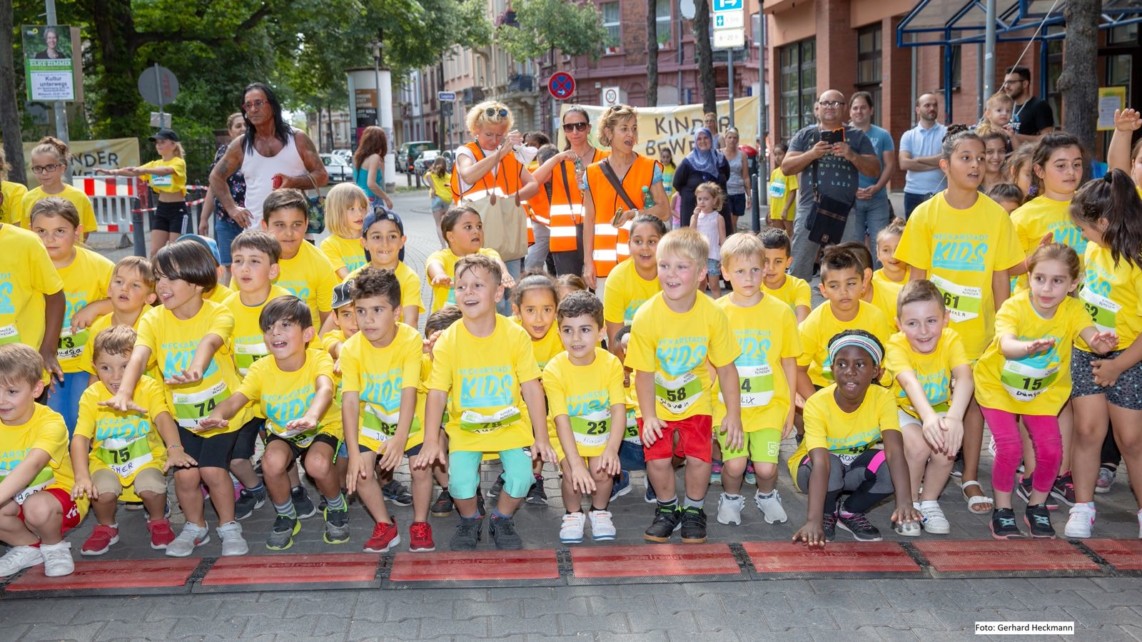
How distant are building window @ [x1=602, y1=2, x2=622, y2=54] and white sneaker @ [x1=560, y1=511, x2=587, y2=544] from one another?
52694 mm

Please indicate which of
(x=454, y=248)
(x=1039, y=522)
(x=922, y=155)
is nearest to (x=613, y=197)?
(x=454, y=248)

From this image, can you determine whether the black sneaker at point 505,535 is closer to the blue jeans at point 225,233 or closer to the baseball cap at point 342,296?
the baseball cap at point 342,296

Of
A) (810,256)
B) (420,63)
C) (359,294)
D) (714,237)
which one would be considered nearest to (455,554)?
(359,294)

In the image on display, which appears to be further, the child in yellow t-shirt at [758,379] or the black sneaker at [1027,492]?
the black sneaker at [1027,492]

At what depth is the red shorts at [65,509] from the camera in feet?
16.9

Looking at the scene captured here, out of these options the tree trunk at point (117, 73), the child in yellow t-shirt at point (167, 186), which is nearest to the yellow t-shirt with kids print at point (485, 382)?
the child in yellow t-shirt at point (167, 186)

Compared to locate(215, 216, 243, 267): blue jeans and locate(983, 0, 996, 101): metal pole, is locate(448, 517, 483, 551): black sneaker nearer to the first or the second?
locate(215, 216, 243, 267): blue jeans

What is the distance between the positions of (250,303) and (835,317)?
10.0 ft

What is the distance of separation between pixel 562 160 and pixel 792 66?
24.7 metres

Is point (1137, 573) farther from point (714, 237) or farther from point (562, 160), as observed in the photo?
point (714, 237)

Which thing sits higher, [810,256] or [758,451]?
[810,256]

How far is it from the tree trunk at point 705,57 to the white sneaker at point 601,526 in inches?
671

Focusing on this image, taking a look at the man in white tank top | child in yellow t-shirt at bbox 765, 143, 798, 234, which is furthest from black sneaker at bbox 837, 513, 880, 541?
child in yellow t-shirt at bbox 765, 143, 798, 234

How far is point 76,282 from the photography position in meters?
6.27
